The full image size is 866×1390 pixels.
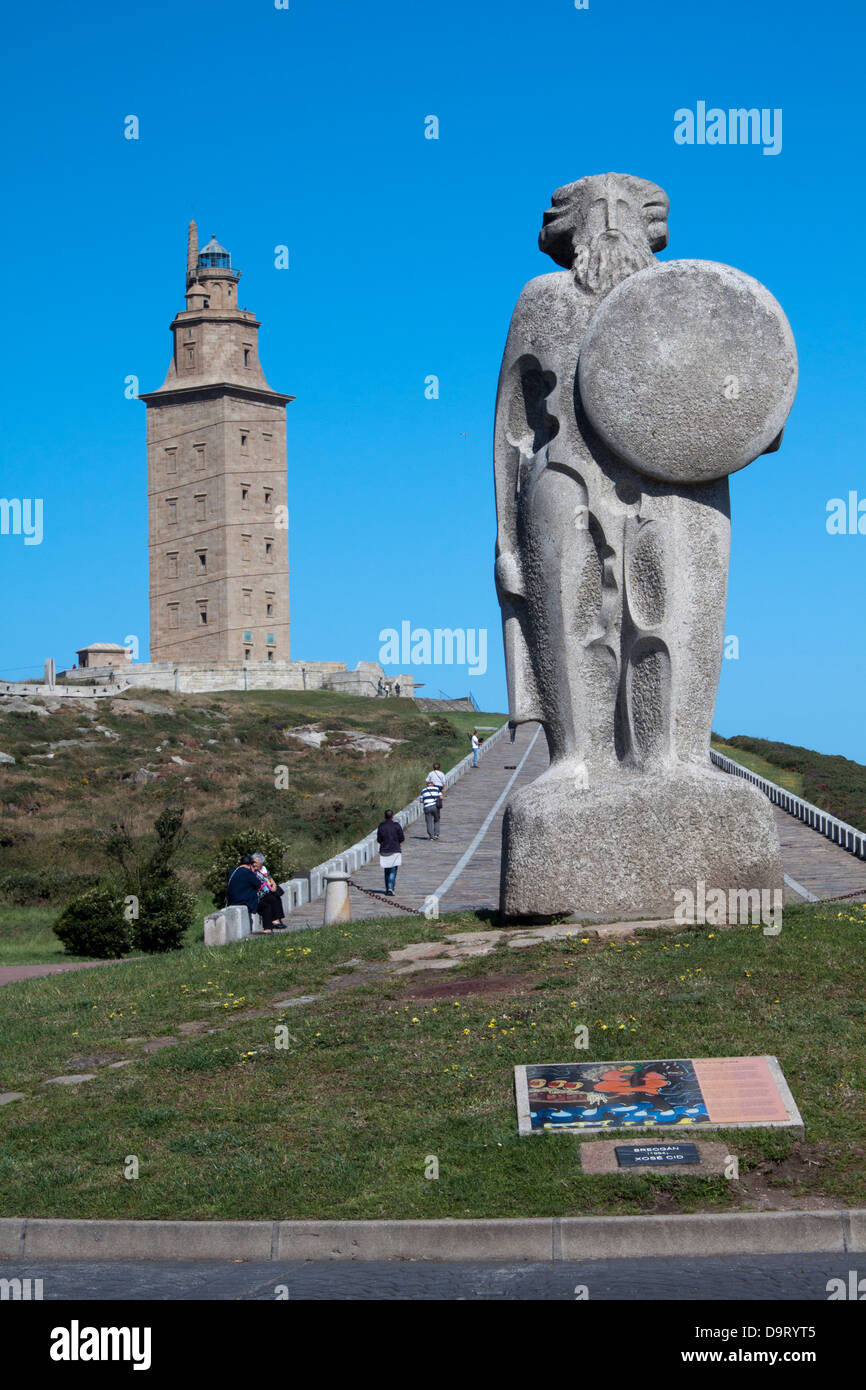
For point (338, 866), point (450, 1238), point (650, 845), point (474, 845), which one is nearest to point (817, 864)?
point (338, 866)

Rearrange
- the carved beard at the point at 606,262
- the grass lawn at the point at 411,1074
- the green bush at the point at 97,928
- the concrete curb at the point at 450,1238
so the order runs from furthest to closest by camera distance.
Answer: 1. the green bush at the point at 97,928
2. the carved beard at the point at 606,262
3. the grass lawn at the point at 411,1074
4. the concrete curb at the point at 450,1238

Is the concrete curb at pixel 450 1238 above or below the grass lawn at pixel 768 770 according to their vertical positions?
below

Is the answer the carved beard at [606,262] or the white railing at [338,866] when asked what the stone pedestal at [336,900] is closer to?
the white railing at [338,866]

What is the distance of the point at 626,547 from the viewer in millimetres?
11883

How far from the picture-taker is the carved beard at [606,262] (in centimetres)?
1219

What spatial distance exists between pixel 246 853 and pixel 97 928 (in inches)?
119

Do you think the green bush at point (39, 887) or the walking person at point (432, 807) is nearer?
the green bush at point (39, 887)

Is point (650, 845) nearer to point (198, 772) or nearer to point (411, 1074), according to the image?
point (411, 1074)

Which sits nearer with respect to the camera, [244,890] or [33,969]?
[244,890]

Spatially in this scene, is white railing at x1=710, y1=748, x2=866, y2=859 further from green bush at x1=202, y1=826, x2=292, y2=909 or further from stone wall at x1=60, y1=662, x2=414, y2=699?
stone wall at x1=60, y1=662, x2=414, y2=699

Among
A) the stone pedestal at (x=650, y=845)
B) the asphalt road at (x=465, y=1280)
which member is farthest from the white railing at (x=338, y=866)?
the asphalt road at (x=465, y=1280)

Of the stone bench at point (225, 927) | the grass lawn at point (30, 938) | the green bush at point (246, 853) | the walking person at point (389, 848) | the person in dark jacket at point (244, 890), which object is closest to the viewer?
the stone bench at point (225, 927)

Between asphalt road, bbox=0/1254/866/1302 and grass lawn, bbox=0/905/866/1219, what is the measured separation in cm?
40

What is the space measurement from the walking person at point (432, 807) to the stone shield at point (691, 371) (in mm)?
15796
